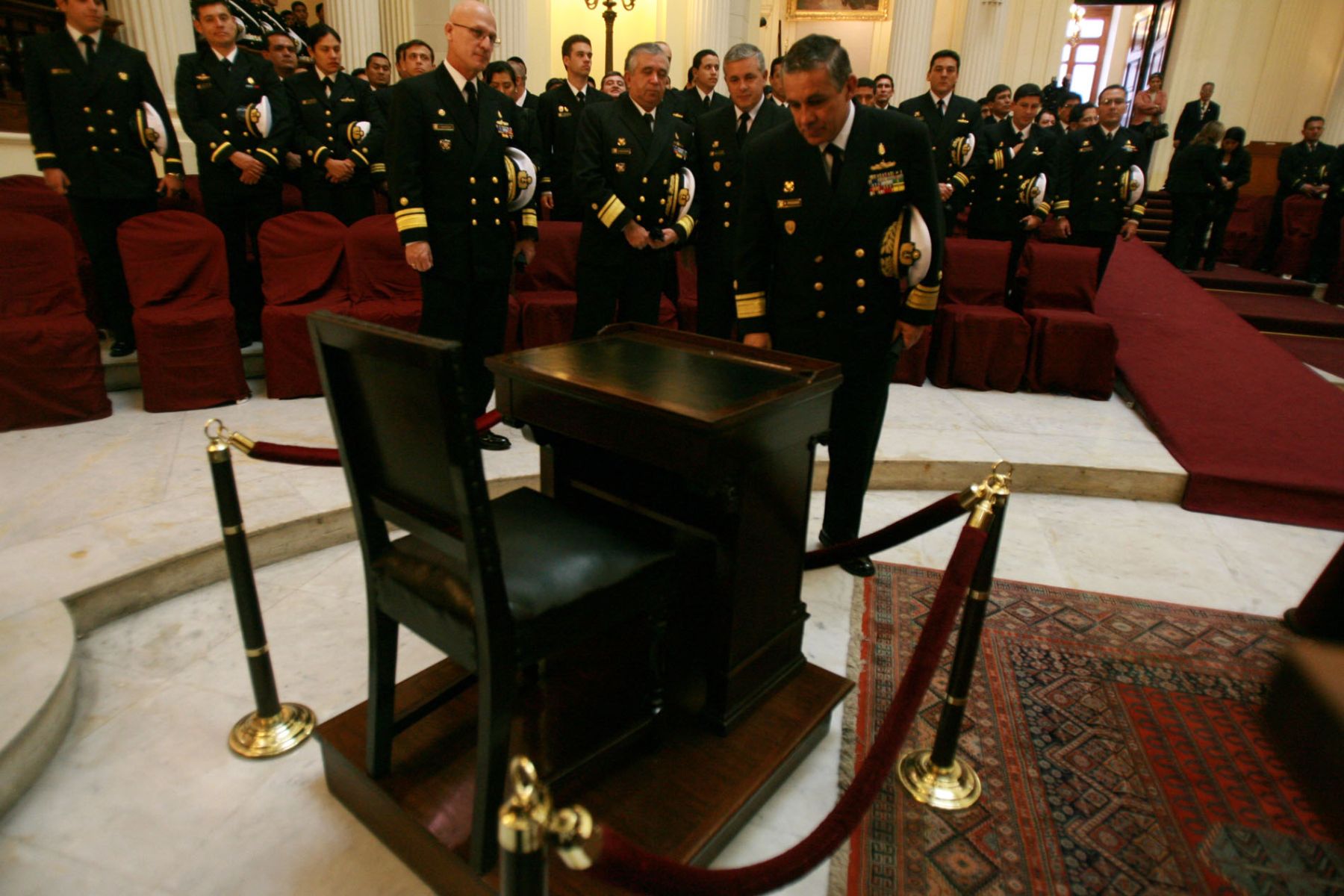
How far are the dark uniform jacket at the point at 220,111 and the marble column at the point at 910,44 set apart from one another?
9478 millimetres

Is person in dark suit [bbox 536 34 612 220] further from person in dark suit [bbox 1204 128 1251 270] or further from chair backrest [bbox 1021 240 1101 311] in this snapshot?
person in dark suit [bbox 1204 128 1251 270]

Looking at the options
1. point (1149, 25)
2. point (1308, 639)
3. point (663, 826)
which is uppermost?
point (1149, 25)

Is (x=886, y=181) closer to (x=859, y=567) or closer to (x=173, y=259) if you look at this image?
(x=859, y=567)

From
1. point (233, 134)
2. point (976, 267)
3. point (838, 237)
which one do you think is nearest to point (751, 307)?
point (838, 237)

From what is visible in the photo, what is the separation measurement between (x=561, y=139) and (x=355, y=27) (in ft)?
9.48

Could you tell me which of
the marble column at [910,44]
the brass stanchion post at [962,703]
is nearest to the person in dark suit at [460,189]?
the brass stanchion post at [962,703]

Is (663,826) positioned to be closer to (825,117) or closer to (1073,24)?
(825,117)

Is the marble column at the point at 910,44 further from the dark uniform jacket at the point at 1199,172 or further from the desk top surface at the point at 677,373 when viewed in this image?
the desk top surface at the point at 677,373

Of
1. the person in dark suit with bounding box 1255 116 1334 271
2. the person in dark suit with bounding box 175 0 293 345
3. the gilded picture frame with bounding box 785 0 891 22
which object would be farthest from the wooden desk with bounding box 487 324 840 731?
the gilded picture frame with bounding box 785 0 891 22

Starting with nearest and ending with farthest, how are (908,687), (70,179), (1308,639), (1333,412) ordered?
(1308,639), (908,687), (70,179), (1333,412)

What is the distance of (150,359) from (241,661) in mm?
2135

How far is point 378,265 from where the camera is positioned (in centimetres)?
420

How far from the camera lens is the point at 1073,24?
18.2 m

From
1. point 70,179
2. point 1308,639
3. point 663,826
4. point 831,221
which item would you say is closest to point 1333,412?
point 831,221
